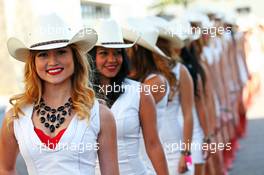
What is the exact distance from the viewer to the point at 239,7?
128 feet

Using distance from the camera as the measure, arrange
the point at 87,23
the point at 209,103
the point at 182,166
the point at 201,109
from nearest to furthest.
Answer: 1. the point at 87,23
2. the point at 182,166
3. the point at 201,109
4. the point at 209,103

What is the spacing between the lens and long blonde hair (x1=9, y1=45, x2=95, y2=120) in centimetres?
304

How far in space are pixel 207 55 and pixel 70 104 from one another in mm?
4588

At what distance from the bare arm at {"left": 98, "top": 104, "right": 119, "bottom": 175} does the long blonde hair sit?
0.08m

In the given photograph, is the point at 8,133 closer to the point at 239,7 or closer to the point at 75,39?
the point at 75,39

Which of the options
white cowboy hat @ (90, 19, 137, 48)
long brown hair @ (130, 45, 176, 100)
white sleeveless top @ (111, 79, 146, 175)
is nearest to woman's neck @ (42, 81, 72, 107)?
white sleeveless top @ (111, 79, 146, 175)

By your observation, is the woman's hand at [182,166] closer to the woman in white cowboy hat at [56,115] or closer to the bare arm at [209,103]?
the bare arm at [209,103]

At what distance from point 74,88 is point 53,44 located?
0.70ft

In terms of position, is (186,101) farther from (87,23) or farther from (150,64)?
(87,23)

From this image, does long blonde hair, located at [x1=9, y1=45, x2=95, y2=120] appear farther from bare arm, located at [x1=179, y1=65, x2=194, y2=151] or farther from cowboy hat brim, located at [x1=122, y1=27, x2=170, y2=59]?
bare arm, located at [x1=179, y1=65, x2=194, y2=151]

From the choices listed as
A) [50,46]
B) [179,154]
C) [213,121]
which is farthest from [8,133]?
[213,121]

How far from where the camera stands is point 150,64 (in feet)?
15.8

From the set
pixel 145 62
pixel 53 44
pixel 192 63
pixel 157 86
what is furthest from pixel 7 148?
pixel 192 63

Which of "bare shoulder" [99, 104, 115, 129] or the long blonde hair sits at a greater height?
the long blonde hair
